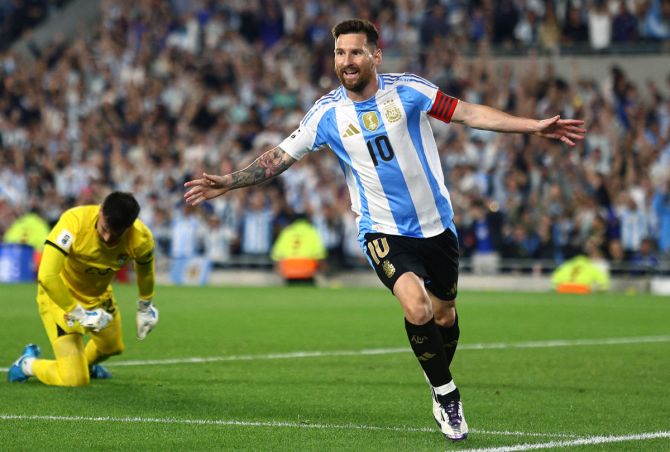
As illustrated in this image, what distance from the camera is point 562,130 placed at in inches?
303

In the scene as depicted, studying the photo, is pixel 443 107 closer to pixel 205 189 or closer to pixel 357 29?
pixel 357 29

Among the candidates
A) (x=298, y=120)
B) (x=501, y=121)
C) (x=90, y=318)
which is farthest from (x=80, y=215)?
(x=298, y=120)

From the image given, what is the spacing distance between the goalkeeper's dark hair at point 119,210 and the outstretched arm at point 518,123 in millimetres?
2878

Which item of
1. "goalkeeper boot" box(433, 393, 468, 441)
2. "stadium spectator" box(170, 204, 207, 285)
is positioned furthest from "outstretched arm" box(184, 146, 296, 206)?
"stadium spectator" box(170, 204, 207, 285)

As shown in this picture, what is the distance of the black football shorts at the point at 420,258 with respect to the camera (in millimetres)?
8008

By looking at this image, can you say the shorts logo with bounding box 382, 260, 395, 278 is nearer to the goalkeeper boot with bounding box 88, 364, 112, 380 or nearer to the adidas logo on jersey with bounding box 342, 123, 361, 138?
the adidas logo on jersey with bounding box 342, 123, 361, 138

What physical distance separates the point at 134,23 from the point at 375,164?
26143mm

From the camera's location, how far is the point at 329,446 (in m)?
7.26

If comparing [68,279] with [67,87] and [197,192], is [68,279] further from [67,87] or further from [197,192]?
[67,87]

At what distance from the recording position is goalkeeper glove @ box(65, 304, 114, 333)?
9617 millimetres

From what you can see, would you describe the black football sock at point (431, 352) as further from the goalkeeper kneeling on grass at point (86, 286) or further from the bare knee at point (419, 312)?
the goalkeeper kneeling on grass at point (86, 286)


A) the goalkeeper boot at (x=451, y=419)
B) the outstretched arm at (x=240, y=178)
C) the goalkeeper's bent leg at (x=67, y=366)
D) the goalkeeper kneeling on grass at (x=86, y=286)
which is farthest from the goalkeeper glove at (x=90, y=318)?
the goalkeeper boot at (x=451, y=419)

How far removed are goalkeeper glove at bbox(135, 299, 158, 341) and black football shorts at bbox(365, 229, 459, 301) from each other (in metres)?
2.85

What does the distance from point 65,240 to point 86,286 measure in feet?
2.69
